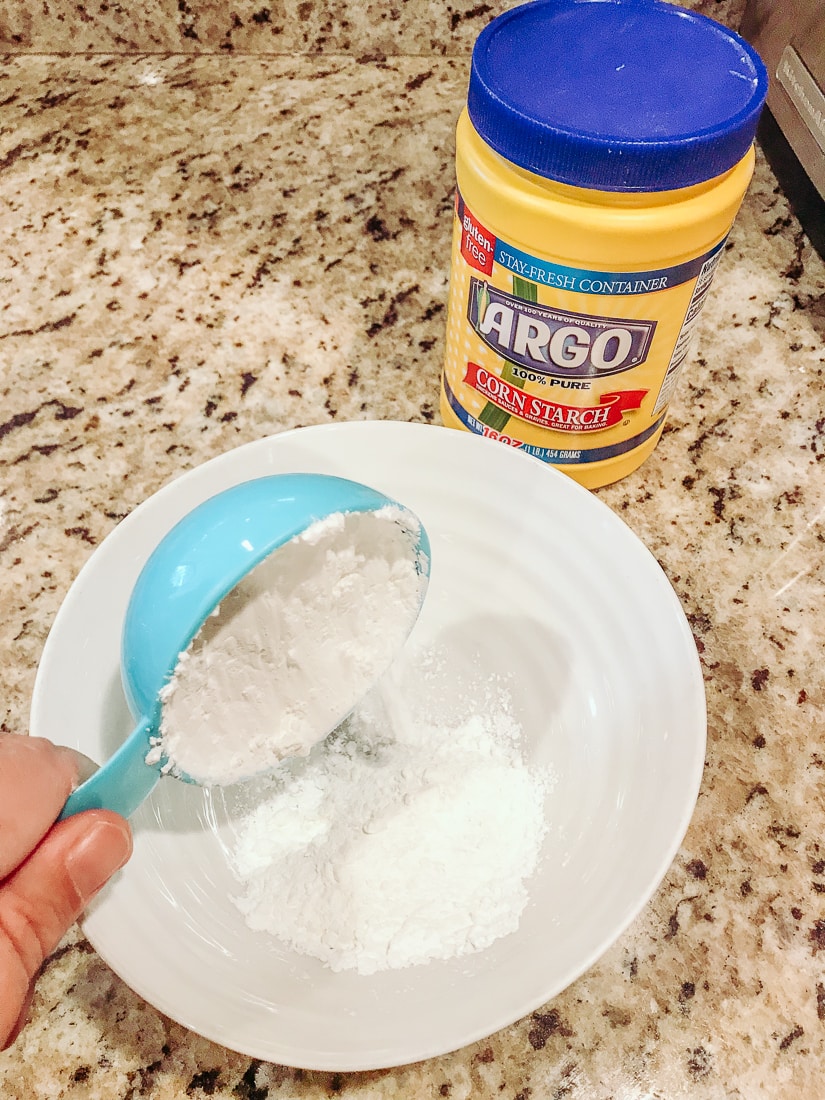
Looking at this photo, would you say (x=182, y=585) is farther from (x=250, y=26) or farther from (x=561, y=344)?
(x=250, y=26)

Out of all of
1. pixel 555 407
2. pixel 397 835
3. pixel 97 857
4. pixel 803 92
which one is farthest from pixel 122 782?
pixel 803 92

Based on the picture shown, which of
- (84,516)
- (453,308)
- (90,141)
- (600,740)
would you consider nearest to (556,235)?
(453,308)

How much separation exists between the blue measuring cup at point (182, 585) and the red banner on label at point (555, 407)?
181 millimetres

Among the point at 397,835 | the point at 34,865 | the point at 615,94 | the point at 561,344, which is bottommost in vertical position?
the point at 397,835

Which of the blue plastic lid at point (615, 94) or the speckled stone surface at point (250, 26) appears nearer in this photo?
the blue plastic lid at point (615, 94)

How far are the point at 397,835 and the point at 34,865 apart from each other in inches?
8.4

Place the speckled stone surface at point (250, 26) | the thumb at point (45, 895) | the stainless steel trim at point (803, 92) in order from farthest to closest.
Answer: the speckled stone surface at point (250, 26)
the stainless steel trim at point (803, 92)
the thumb at point (45, 895)

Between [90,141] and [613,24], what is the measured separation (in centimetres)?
61

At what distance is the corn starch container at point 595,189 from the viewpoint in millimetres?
414

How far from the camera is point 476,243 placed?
1.60 feet

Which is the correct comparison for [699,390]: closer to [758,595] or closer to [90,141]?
[758,595]

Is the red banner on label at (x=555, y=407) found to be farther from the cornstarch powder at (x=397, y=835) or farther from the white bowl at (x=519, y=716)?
the cornstarch powder at (x=397, y=835)

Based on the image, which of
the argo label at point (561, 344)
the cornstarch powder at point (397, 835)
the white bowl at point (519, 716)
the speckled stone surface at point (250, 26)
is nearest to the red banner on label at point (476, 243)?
the argo label at point (561, 344)

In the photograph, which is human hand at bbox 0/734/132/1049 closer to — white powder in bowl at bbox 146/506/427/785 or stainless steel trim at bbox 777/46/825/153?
white powder in bowl at bbox 146/506/427/785
